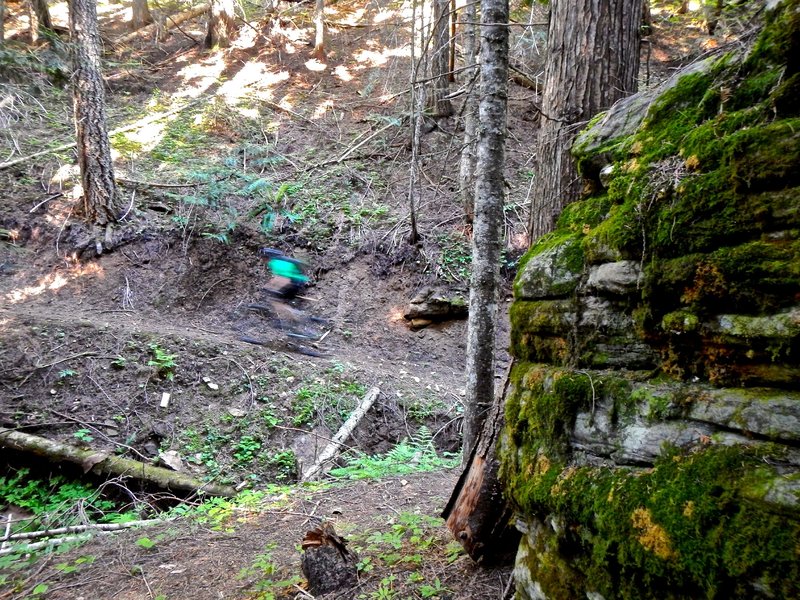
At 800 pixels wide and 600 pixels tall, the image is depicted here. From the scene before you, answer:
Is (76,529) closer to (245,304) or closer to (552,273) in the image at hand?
(552,273)

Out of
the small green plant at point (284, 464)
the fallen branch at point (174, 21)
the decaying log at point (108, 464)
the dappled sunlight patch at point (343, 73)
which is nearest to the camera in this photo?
the decaying log at point (108, 464)

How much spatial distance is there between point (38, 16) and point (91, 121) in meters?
9.97

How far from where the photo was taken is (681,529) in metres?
1.72

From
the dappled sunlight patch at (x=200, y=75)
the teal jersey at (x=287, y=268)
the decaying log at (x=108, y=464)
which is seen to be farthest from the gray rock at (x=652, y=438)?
the dappled sunlight patch at (x=200, y=75)

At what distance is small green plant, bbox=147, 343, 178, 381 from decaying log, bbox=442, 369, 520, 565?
6.03 m

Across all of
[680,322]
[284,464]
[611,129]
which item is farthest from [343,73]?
[680,322]

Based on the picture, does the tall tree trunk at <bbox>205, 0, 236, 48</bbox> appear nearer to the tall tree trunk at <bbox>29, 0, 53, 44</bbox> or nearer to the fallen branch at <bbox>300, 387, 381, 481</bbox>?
the tall tree trunk at <bbox>29, 0, 53, 44</bbox>

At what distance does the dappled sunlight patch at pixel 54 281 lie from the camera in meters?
9.70

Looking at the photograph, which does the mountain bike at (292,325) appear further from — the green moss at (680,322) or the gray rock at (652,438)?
the green moss at (680,322)

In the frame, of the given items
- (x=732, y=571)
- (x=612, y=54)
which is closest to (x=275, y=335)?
(x=612, y=54)

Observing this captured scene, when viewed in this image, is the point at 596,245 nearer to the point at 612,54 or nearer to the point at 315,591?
the point at 612,54

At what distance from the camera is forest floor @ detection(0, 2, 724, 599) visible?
4.59m

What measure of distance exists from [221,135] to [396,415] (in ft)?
37.2

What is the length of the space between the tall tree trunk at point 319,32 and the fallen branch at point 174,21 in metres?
5.04
